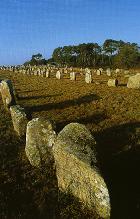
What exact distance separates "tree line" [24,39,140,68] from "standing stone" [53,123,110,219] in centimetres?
7564

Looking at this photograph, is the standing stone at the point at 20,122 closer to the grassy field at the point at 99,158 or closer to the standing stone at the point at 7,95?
the grassy field at the point at 99,158

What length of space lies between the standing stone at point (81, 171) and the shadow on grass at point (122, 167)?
0.40m

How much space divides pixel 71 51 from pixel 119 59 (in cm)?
3831

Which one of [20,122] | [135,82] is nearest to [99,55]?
[135,82]

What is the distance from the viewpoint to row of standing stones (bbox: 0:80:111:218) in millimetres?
9086

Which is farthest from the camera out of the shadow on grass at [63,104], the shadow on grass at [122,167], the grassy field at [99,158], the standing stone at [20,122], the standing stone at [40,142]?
the shadow on grass at [63,104]

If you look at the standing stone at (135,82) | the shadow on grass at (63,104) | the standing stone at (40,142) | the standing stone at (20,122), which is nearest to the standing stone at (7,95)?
the shadow on grass at (63,104)

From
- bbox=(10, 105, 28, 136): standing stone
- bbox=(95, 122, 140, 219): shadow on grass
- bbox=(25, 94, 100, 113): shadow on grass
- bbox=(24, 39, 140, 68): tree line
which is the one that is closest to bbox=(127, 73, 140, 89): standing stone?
bbox=(25, 94, 100, 113): shadow on grass

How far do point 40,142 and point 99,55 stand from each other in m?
102

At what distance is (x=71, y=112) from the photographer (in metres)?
20.1

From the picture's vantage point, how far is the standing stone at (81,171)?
902 centimetres

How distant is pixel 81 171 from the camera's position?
31.3ft

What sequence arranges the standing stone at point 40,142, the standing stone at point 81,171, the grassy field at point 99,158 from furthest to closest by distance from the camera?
1. the standing stone at point 40,142
2. the grassy field at point 99,158
3. the standing stone at point 81,171

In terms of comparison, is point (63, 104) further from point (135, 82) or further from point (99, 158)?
point (99, 158)
